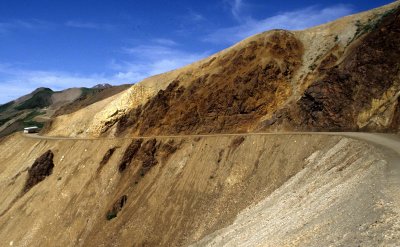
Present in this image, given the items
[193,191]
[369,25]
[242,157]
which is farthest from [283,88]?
[193,191]

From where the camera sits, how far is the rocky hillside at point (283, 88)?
33.9 metres

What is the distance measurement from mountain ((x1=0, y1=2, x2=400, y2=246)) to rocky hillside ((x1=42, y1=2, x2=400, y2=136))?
136 mm

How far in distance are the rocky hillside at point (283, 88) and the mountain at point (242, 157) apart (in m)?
0.14

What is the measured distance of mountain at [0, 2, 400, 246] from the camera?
19.4 m

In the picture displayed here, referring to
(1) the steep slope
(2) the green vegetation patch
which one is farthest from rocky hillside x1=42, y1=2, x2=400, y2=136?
(1) the steep slope

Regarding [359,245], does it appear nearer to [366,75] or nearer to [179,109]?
[366,75]

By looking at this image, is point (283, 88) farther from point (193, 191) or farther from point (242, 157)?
point (193, 191)

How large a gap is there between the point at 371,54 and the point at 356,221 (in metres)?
25.1

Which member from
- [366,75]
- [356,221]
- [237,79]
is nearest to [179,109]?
[237,79]

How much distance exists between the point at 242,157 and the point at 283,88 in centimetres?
1266

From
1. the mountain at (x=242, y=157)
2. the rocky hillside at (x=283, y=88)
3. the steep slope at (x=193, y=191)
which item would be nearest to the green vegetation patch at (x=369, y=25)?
the rocky hillside at (x=283, y=88)

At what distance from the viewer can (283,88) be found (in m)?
42.9

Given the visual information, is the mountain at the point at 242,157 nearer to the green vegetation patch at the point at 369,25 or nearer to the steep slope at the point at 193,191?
the steep slope at the point at 193,191

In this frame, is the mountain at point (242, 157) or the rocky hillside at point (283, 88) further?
the rocky hillside at point (283, 88)
